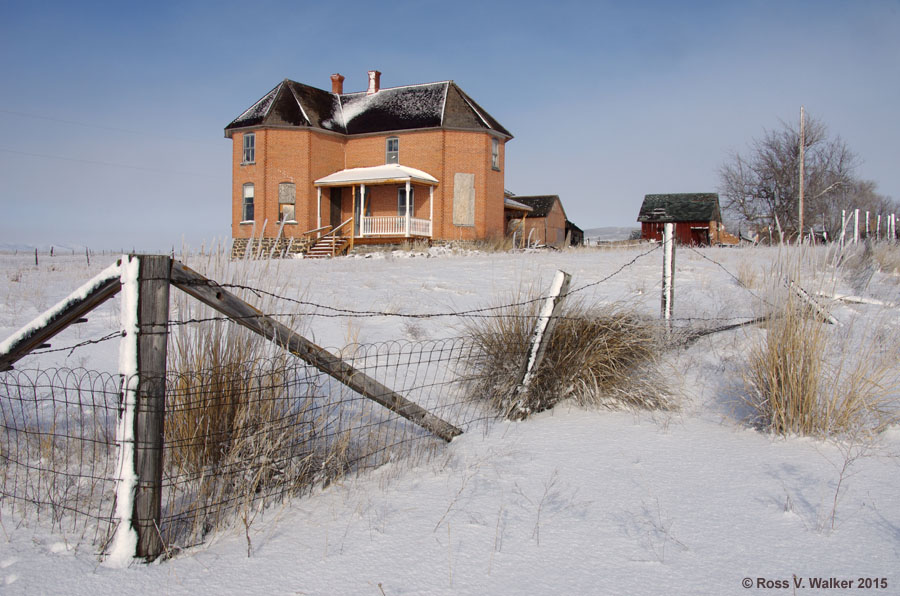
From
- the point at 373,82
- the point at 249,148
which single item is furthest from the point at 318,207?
the point at 373,82

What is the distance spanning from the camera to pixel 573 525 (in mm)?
3180

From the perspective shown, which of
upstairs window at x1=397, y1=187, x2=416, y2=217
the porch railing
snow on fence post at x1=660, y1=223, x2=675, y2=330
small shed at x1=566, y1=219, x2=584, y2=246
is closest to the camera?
snow on fence post at x1=660, y1=223, x2=675, y2=330

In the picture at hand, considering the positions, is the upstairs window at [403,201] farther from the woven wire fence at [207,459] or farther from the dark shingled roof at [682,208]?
the dark shingled roof at [682,208]

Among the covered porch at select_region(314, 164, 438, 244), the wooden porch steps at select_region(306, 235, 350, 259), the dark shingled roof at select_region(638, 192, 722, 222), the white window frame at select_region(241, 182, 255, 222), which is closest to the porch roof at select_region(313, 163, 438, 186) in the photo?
the covered porch at select_region(314, 164, 438, 244)

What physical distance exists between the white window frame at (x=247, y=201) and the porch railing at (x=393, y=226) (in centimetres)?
501

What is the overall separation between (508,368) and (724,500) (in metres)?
2.17

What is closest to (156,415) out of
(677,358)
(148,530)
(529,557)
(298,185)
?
(148,530)

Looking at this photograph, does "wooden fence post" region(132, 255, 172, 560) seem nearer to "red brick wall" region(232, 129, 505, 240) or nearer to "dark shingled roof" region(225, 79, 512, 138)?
"red brick wall" region(232, 129, 505, 240)

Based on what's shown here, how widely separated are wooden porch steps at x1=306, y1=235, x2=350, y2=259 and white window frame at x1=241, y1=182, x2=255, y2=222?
360cm

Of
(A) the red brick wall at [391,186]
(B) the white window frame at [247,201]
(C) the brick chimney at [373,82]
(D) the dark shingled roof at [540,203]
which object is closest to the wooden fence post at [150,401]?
(A) the red brick wall at [391,186]

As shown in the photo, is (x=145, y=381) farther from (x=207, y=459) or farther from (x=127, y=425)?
(x=207, y=459)

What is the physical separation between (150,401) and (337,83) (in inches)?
1140

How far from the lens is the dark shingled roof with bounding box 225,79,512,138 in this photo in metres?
25.5

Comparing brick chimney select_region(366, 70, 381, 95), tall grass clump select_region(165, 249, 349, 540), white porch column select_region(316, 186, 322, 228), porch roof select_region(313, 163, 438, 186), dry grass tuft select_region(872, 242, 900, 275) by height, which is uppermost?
brick chimney select_region(366, 70, 381, 95)
